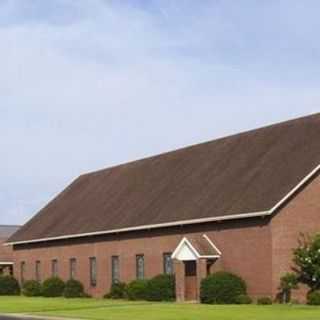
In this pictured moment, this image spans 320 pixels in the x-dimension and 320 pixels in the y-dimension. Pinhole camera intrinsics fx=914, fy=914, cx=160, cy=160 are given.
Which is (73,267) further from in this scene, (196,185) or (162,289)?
(162,289)

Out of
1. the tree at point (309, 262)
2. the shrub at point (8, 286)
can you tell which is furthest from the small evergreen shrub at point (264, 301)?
the shrub at point (8, 286)

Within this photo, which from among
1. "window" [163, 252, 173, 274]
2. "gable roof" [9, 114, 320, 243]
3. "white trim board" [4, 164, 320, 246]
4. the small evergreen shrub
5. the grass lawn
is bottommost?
the grass lawn

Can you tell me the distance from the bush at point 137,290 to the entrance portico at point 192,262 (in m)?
2.22

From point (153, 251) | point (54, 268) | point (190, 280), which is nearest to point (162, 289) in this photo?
point (190, 280)

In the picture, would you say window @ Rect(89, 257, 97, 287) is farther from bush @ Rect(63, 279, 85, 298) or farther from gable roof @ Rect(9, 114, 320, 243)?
gable roof @ Rect(9, 114, 320, 243)

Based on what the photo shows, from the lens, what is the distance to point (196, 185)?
50.2 metres

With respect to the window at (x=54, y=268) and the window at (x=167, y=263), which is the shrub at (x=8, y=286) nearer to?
the window at (x=54, y=268)

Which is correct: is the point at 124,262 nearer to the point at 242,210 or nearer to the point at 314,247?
the point at 242,210

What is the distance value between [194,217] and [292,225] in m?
6.18

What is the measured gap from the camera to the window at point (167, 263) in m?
48.6

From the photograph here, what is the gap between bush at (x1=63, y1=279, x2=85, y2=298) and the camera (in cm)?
5662

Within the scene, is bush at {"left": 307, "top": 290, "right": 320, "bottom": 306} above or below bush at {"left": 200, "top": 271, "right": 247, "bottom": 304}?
below

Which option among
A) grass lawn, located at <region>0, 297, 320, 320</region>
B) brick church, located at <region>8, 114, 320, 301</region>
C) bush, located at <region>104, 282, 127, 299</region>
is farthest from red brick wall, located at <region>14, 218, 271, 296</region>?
grass lawn, located at <region>0, 297, 320, 320</region>

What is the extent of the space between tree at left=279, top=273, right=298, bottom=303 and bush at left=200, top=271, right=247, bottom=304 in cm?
207
